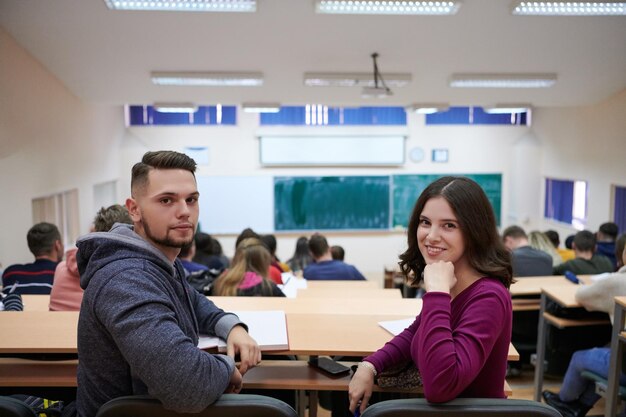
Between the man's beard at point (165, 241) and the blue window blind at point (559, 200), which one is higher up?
the man's beard at point (165, 241)

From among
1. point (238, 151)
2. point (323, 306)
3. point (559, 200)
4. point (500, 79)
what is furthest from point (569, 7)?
point (238, 151)

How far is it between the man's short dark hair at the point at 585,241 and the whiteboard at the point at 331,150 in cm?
412

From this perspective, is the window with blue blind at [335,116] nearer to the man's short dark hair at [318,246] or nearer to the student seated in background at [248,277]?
the man's short dark hair at [318,246]

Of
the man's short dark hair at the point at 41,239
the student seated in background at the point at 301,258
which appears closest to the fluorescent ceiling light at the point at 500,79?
the student seated in background at the point at 301,258

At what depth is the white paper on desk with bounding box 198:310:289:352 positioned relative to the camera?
1.56m

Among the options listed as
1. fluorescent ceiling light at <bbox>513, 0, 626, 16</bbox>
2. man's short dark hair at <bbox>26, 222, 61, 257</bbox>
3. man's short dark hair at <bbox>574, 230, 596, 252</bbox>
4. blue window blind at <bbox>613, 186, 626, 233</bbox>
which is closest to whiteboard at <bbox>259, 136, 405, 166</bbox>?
blue window blind at <bbox>613, 186, 626, 233</bbox>

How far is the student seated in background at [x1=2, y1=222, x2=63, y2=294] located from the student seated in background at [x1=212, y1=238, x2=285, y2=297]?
4.16ft

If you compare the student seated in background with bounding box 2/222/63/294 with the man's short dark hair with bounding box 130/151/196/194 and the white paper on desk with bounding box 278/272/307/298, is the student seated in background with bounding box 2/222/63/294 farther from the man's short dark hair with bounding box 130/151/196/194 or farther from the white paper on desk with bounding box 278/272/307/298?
the man's short dark hair with bounding box 130/151/196/194

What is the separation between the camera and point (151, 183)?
1.38 m

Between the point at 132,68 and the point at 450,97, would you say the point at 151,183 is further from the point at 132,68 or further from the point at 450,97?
the point at 450,97

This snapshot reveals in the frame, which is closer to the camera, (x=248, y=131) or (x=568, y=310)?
(x=568, y=310)

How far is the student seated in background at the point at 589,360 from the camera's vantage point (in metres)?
2.78

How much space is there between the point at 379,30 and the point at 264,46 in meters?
1.21

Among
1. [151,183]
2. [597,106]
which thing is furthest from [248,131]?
[151,183]
